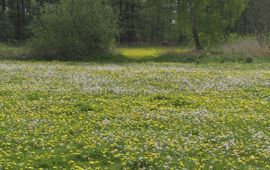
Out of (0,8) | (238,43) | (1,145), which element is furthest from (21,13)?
(1,145)

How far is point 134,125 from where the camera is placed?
44.8 feet

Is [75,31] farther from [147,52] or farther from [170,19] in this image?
[170,19]

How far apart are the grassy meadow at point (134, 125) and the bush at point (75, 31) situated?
2351cm

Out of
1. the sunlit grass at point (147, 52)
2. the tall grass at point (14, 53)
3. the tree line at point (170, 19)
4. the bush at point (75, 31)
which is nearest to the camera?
the bush at point (75, 31)

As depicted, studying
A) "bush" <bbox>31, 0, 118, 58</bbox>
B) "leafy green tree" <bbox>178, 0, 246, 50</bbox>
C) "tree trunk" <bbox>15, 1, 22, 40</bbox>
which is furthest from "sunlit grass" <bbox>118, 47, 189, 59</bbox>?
"tree trunk" <bbox>15, 1, 22, 40</bbox>

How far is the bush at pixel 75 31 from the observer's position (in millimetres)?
47875

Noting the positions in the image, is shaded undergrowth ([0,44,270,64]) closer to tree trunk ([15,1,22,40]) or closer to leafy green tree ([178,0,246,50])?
leafy green tree ([178,0,246,50])

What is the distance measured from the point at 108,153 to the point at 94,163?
2.66 feet

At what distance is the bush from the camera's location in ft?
157

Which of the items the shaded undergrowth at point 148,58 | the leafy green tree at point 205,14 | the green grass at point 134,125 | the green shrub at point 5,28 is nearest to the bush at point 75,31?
the shaded undergrowth at point 148,58

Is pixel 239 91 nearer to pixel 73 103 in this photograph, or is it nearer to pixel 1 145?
pixel 73 103

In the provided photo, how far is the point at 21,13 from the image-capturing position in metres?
90.6

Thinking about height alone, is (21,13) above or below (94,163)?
above

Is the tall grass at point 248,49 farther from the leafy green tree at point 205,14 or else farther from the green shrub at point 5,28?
the green shrub at point 5,28
